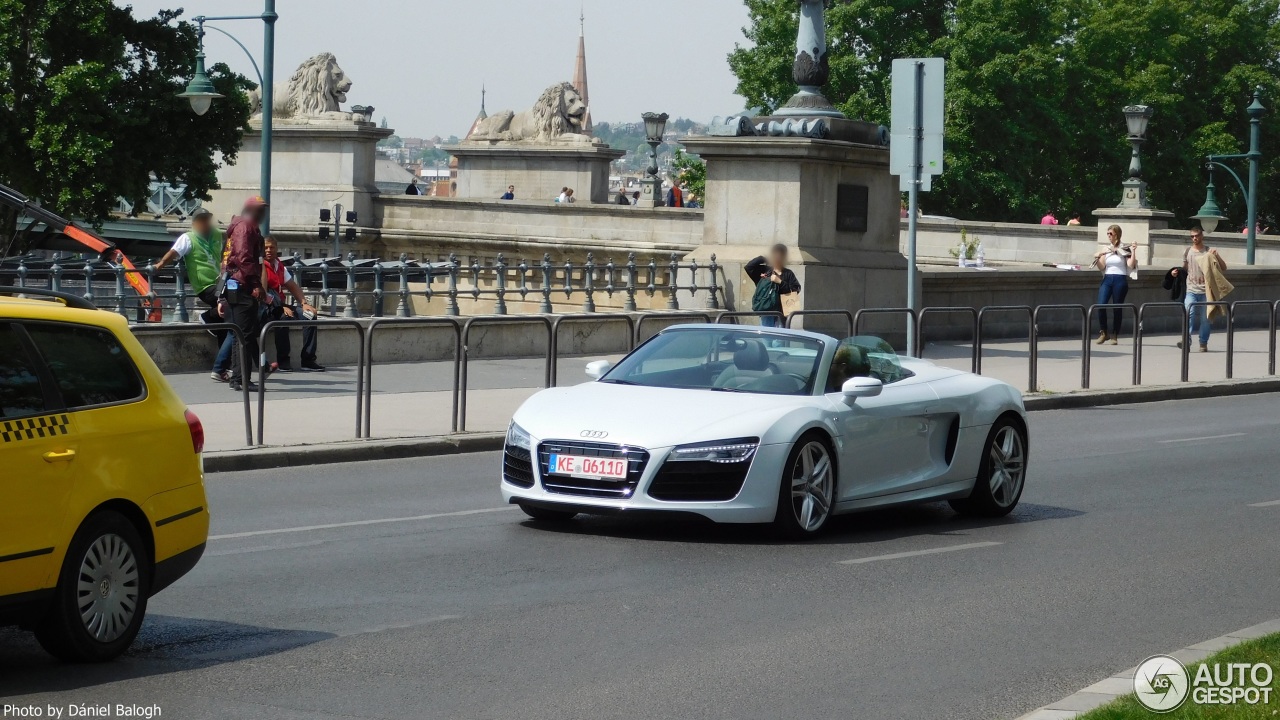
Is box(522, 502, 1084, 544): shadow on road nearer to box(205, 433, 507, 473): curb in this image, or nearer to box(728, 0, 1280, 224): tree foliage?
box(205, 433, 507, 473): curb

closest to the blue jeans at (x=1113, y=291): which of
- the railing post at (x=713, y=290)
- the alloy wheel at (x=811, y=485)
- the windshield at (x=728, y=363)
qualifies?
the railing post at (x=713, y=290)

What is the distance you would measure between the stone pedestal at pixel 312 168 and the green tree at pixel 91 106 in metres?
6.33

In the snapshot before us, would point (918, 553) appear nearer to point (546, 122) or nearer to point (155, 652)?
point (155, 652)

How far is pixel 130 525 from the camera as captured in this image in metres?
7.13

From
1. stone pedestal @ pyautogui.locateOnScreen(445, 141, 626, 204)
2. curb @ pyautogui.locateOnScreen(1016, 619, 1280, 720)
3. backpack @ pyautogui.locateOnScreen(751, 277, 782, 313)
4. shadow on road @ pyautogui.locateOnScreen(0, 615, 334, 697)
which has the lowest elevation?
shadow on road @ pyautogui.locateOnScreen(0, 615, 334, 697)

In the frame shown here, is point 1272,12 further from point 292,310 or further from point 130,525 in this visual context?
point 130,525

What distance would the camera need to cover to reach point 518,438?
10711 millimetres

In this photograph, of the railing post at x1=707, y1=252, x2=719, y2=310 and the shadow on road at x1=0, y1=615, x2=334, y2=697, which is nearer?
the shadow on road at x1=0, y1=615, x2=334, y2=697

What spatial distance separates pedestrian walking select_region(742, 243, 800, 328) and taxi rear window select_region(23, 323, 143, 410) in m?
13.0

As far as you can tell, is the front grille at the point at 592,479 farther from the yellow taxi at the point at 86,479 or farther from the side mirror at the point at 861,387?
the yellow taxi at the point at 86,479

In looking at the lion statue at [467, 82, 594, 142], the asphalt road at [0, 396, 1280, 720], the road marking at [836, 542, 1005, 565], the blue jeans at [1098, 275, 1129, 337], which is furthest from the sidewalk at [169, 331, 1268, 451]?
the lion statue at [467, 82, 594, 142]

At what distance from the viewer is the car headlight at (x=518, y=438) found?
10577mm

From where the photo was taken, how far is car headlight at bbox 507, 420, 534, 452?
10577mm

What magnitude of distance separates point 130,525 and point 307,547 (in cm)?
301
